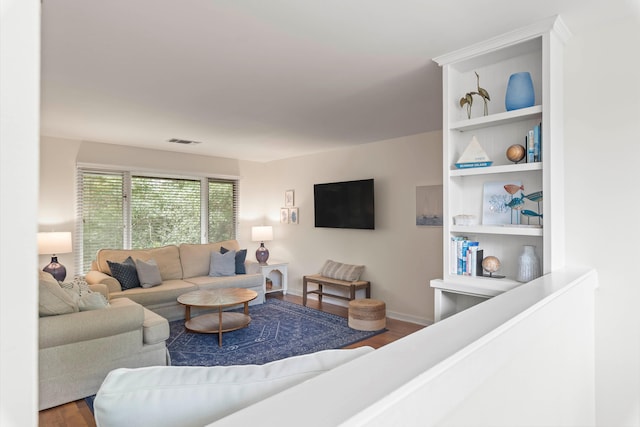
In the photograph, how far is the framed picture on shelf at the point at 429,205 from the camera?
439 cm

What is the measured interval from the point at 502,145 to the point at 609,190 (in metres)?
0.64

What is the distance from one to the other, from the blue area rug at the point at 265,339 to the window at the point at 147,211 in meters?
1.62

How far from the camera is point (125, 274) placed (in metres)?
4.54

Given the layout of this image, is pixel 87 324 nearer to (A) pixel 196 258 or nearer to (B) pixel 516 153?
(A) pixel 196 258

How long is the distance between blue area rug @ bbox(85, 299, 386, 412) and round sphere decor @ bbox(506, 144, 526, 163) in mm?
2487

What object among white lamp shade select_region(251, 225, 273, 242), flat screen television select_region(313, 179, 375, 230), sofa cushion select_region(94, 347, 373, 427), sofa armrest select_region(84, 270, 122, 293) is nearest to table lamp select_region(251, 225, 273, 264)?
white lamp shade select_region(251, 225, 273, 242)

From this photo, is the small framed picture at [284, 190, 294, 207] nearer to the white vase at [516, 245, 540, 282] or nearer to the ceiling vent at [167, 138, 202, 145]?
the ceiling vent at [167, 138, 202, 145]

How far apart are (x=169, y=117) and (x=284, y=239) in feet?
11.0

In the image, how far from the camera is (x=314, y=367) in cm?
102

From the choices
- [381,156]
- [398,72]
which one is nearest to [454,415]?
[398,72]

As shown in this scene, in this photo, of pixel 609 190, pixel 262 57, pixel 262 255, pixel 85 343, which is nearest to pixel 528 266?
pixel 609 190

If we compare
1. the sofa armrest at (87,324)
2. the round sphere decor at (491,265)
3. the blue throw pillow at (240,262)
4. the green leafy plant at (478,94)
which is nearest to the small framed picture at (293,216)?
the blue throw pillow at (240,262)

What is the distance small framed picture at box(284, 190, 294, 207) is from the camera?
21.1 feet

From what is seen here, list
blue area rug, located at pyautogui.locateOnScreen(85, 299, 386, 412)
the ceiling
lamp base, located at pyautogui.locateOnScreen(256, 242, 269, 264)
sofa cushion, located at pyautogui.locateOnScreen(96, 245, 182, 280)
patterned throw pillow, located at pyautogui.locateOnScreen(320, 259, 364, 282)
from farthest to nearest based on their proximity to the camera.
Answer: lamp base, located at pyautogui.locateOnScreen(256, 242, 269, 264)
patterned throw pillow, located at pyautogui.locateOnScreen(320, 259, 364, 282)
sofa cushion, located at pyautogui.locateOnScreen(96, 245, 182, 280)
blue area rug, located at pyautogui.locateOnScreen(85, 299, 386, 412)
the ceiling
